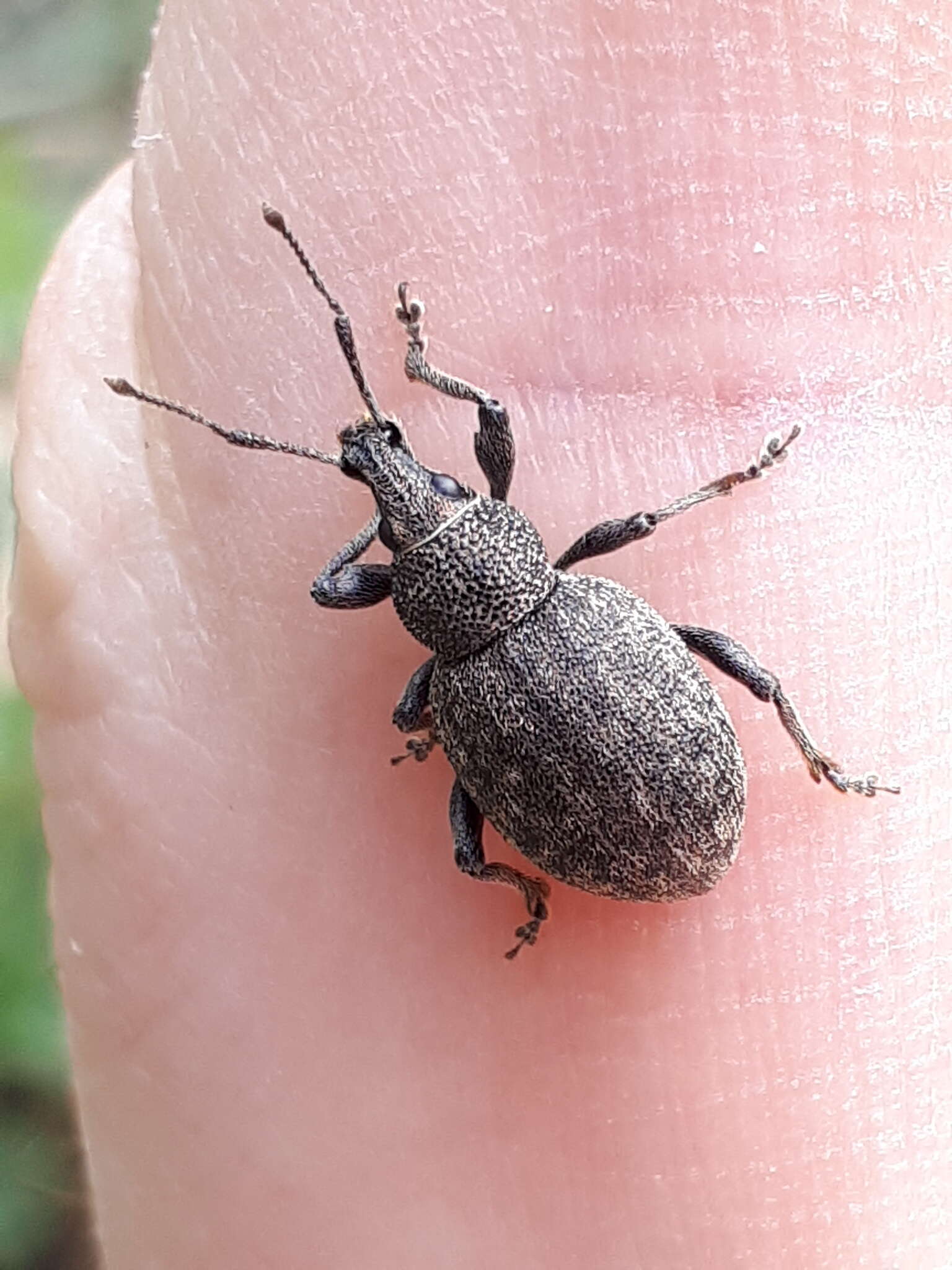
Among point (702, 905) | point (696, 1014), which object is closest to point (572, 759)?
point (702, 905)

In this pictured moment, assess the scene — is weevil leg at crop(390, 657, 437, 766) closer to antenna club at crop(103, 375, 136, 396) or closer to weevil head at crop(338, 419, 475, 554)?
weevil head at crop(338, 419, 475, 554)

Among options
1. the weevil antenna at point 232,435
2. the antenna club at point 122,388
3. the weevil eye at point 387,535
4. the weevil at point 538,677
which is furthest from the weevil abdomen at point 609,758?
the antenna club at point 122,388

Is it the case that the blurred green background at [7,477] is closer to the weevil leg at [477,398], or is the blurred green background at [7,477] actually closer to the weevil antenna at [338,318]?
the weevil antenna at [338,318]

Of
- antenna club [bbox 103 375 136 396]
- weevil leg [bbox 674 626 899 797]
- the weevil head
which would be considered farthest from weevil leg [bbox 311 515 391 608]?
weevil leg [bbox 674 626 899 797]

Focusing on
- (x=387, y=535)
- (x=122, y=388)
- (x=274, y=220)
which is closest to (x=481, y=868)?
(x=387, y=535)

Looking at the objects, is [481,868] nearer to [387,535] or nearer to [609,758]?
[609,758]

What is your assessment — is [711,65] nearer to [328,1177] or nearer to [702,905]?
[702,905]

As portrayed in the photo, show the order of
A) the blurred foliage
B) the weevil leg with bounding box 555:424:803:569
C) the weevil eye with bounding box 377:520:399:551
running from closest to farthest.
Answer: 1. the weevil leg with bounding box 555:424:803:569
2. the weevil eye with bounding box 377:520:399:551
3. the blurred foliage
